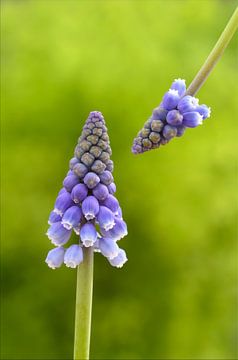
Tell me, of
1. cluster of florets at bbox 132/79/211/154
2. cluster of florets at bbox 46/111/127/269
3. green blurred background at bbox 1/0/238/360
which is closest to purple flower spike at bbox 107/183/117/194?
cluster of florets at bbox 46/111/127/269

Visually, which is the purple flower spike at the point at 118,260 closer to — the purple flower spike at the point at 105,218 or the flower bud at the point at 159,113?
the purple flower spike at the point at 105,218

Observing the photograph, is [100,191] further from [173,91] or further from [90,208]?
[173,91]

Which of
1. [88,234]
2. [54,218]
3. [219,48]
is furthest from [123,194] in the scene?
[219,48]

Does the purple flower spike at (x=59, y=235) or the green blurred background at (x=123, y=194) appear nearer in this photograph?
the purple flower spike at (x=59, y=235)

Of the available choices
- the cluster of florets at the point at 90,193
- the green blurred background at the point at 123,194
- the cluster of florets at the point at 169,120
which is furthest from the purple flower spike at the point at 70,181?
the green blurred background at the point at 123,194

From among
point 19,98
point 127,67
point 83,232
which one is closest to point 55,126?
point 19,98

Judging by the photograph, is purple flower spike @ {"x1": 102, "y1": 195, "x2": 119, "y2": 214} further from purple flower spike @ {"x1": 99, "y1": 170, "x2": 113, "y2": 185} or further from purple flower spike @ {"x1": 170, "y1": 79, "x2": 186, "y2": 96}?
purple flower spike @ {"x1": 170, "y1": 79, "x2": 186, "y2": 96}
